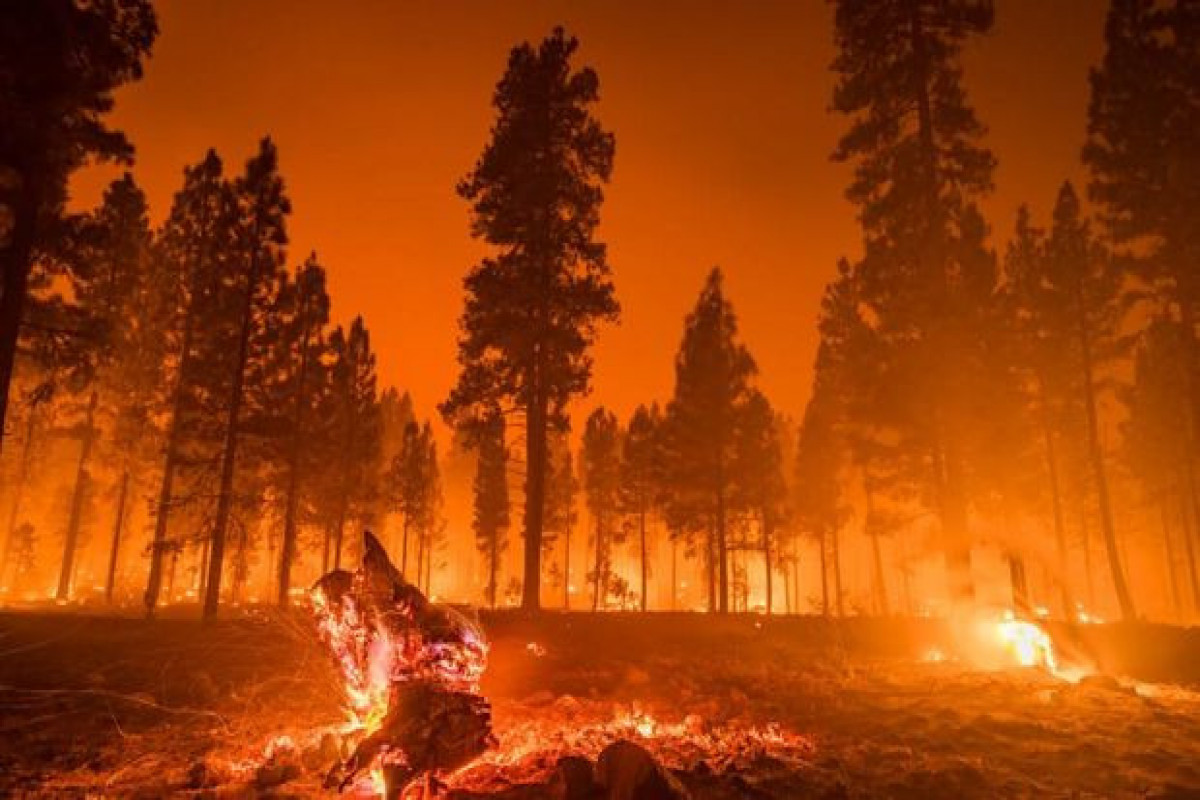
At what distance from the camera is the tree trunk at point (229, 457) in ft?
70.1

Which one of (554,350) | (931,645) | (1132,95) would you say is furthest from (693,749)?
(1132,95)

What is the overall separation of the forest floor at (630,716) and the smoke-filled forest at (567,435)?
104mm

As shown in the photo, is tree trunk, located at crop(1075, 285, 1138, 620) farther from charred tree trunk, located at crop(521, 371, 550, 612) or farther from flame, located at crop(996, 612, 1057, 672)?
charred tree trunk, located at crop(521, 371, 550, 612)

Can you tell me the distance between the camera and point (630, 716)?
12.9m

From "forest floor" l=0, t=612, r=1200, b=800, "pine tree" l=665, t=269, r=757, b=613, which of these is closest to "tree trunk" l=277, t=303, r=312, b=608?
"forest floor" l=0, t=612, r=1200, b=800

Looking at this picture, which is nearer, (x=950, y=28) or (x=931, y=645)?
(x=950, y=28)

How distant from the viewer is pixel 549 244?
23.7 metres

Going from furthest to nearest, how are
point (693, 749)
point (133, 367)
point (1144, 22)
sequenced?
1. point (133, 367)
2. point (1144, 22)
3. point (693, 749)

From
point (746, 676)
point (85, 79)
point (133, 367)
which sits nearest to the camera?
point (85, 79)

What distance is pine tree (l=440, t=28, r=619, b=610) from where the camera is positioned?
76.6 feet

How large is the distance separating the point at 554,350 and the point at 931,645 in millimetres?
17152

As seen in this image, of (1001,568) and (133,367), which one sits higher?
(133,367)

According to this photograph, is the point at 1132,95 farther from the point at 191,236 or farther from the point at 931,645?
the point at 191,236

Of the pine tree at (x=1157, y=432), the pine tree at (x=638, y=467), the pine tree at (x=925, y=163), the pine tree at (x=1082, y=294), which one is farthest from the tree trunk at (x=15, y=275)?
the pine tree at (x=1157, y=432)
